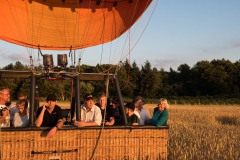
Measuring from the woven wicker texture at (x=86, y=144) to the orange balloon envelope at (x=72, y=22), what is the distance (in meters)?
2.89

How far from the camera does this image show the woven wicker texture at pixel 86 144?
431 centimetres

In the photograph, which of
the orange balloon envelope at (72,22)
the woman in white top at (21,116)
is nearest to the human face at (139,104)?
the orange balloon envelope at (72,22)

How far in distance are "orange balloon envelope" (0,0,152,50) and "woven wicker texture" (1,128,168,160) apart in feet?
9.49

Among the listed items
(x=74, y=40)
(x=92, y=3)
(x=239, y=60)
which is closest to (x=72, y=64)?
(x=74, y=40)

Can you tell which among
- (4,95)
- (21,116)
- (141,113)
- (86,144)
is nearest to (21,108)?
(21,116)

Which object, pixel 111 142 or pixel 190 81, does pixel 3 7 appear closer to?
pixel 111 142

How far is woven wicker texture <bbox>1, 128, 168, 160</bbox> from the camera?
4.31 meters

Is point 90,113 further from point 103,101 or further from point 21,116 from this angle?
point 21,116

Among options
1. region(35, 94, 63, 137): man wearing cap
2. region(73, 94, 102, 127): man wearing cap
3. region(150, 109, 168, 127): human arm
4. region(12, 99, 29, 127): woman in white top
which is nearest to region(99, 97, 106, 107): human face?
region(73, 94, 102, 127): man wearing cap

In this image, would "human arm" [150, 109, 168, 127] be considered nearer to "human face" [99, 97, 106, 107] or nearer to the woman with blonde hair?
the woman with blonde hair

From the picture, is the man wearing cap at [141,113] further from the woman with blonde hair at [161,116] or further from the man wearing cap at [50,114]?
the man wearing cap at [50,114]

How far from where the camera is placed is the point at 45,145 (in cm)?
443

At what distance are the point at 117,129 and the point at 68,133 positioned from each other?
2.11 ft

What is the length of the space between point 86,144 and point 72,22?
11.0ft
